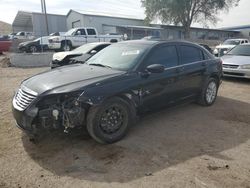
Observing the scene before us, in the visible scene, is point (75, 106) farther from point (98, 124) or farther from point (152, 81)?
point (152, 81)

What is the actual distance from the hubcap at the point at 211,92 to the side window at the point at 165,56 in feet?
4.89

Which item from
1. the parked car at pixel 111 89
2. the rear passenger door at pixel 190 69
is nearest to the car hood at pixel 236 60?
the rear passenger door at pixel 190 69

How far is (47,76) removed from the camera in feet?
14.3

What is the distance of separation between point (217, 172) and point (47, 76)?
9.93 feet

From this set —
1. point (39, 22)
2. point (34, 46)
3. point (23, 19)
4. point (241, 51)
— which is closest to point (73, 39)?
point (34, 46)

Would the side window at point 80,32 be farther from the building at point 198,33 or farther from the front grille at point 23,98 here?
the building at point 198,33

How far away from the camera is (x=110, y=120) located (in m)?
4.06

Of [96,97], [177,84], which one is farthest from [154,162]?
[177,84]

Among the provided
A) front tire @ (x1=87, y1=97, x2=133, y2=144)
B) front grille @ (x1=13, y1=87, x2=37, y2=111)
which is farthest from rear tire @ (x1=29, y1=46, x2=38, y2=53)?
front tire @ (x1=87, y1=97, x2=133, y2=144)

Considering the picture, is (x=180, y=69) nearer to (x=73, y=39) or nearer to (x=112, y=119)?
(x=112, y=119)

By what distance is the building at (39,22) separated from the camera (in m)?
38.9

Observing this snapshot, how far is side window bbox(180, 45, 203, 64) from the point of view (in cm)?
550

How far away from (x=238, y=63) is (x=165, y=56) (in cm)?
544

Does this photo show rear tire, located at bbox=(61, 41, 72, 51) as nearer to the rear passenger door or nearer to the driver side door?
the rear passenger door
